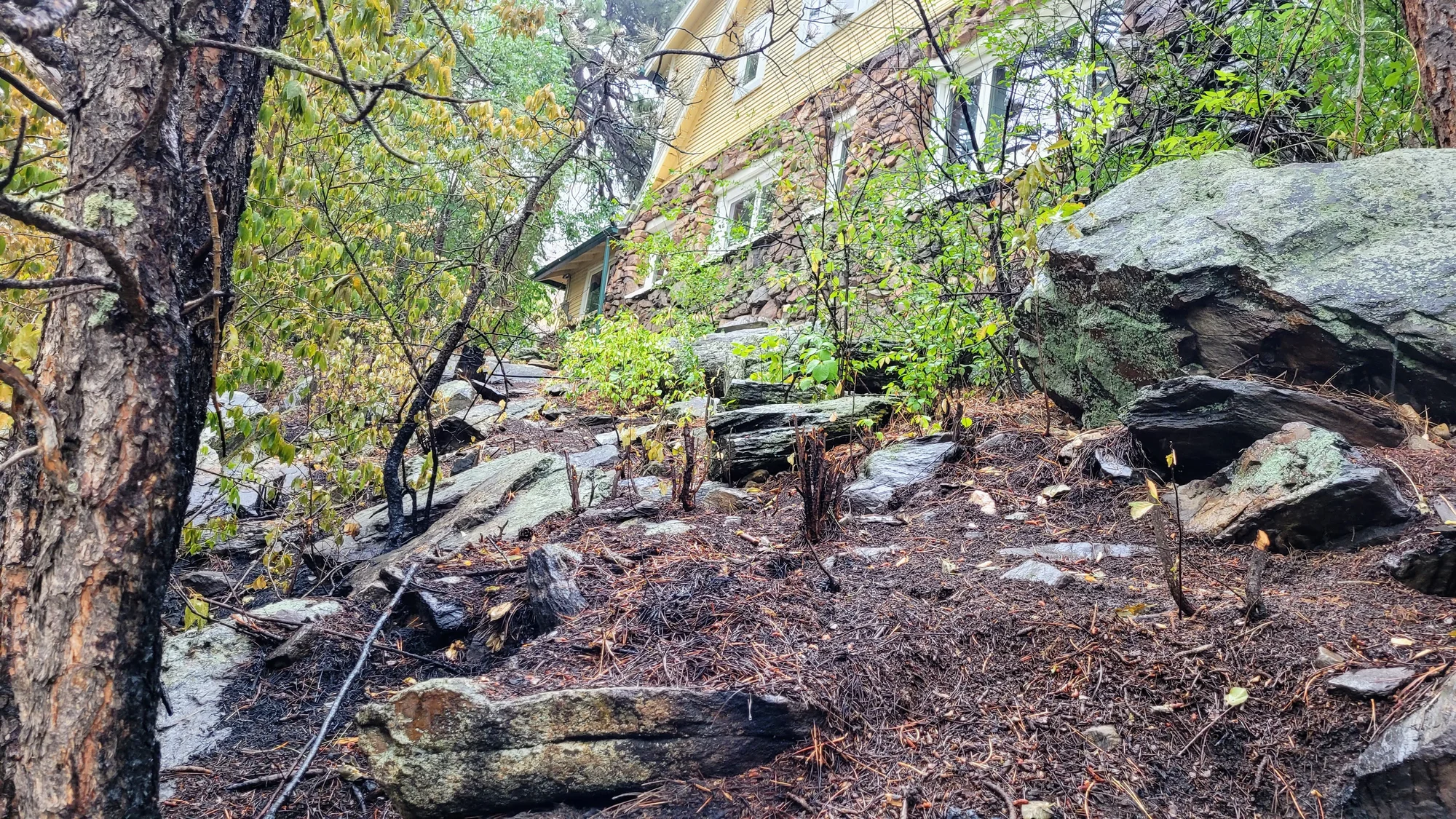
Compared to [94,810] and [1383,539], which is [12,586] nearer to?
[94,810]

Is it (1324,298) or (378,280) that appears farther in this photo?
(378,280)

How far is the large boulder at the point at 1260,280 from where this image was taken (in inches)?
153

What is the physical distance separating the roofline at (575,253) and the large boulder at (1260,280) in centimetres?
1183

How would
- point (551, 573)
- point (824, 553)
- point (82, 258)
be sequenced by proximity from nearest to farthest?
point (82, 258)
point (551, 573)
point (824, 553)

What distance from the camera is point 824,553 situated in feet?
12.6

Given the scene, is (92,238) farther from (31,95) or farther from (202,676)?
(202,676)

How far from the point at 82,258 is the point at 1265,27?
6826 millimetres

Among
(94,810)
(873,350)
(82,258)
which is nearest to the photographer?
(94,810)

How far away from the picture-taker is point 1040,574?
3.23 meters

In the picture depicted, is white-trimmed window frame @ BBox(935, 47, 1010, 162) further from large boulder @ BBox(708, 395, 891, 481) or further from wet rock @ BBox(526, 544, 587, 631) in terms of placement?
wet rock @ BBox(526, 544, 587, 631)

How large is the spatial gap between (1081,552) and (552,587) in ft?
7.36

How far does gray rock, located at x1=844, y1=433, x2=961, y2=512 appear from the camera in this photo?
4.59 meters

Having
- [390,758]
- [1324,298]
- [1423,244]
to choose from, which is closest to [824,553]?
[390,758]

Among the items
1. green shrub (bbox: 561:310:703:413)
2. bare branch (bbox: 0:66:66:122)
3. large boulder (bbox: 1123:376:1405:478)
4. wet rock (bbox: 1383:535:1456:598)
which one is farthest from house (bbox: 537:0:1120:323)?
wet rock (bbox: 1383:535:1456:598)
